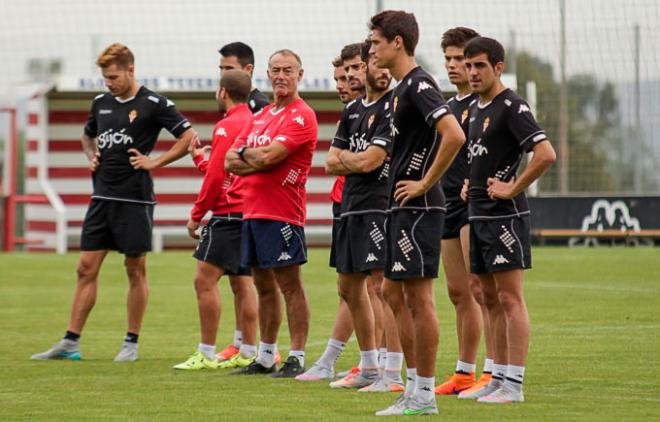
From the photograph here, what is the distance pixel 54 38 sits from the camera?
2853 cm

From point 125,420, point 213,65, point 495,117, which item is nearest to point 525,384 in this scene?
point 495,117

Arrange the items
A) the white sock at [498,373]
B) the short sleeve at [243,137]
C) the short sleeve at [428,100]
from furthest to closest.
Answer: the short sleeve at [243,137], the white sock at [498,373], the short sleeve at [428,100]

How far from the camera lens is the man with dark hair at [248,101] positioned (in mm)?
10656

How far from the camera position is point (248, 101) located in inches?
420

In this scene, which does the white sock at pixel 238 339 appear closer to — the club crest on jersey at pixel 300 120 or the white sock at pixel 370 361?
the white sock at pixel 370 361

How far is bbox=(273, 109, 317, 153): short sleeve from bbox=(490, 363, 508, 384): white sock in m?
2.15

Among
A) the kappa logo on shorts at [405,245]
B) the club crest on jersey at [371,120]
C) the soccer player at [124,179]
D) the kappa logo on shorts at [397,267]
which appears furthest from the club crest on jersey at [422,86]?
the soccer player at [124,179]

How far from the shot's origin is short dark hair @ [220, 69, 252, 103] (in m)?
10.2

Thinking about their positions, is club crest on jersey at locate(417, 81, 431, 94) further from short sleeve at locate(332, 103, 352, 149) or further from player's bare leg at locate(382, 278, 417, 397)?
short sleeve at locate(332, 103, 352, 149)

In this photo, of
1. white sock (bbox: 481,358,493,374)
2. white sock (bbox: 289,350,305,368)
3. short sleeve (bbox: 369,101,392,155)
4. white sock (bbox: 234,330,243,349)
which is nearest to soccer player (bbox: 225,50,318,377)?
white sock (bbox: 289,350,305,368)

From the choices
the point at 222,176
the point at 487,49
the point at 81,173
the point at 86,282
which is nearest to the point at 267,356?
the point at 222,176

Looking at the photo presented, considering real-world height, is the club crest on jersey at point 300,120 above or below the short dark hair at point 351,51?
below

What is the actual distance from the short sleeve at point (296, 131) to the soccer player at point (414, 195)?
1.78m

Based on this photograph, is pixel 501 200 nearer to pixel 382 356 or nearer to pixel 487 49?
pixel 487 49
